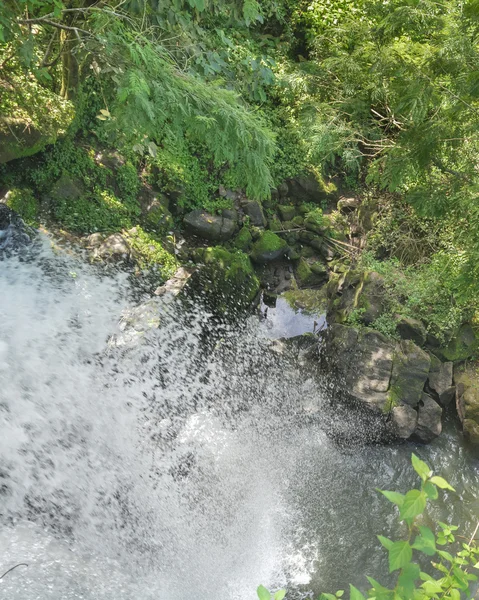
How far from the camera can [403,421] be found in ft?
20.6

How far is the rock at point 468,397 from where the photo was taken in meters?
6.51

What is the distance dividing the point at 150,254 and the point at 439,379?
15.1ft

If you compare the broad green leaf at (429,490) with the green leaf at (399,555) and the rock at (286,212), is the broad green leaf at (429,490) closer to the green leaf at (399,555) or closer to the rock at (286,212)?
the green leaf at (399,555)

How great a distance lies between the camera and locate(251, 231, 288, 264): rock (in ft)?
26.9

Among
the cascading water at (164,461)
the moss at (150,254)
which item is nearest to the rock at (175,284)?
the moss at (150,254)

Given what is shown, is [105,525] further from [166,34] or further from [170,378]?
[166,34]

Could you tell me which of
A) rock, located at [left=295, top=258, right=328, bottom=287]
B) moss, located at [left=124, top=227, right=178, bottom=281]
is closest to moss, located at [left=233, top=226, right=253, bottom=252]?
rock, located at [left=295, top=258, right=328, bottom=287]

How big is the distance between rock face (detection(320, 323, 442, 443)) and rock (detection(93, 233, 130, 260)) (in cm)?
325

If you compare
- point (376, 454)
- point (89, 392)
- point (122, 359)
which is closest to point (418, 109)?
point (376, 454)

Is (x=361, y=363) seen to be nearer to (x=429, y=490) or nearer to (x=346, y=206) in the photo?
(x=346, y=206)

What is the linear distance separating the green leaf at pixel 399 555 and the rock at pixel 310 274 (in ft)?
22.5

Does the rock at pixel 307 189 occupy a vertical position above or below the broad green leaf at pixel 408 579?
below

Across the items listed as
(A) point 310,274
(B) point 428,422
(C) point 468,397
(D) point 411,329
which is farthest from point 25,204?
(C) point 468,397

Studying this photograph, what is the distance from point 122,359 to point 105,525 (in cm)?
195
